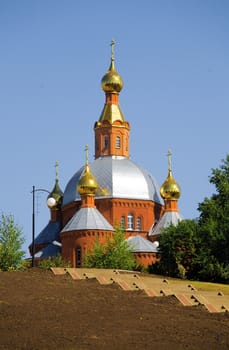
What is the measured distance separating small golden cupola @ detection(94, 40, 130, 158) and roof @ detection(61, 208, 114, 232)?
9663 millimetres

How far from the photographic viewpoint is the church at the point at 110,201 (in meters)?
74.3

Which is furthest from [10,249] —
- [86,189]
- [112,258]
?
[86,189]

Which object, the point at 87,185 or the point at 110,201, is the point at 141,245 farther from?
the point at 87,185

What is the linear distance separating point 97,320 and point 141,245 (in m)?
49.9

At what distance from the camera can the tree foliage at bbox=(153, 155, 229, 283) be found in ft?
181

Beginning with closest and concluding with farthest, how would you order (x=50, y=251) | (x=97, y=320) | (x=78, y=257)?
(x=97, y=320) → (x=78, y=257) → (x=50, y=251)

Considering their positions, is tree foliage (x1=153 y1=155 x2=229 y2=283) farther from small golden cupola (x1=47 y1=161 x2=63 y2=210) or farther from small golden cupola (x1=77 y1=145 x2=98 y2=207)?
small golden cupola (x1=47 y1=161 x2=63 y2=210)

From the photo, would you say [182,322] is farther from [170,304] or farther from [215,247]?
[215,247]

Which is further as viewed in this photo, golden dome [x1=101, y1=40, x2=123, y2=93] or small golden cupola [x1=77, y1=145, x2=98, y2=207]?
golden dome [x1=101, y1=40, x2=123, y2=93]

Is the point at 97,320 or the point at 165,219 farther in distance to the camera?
the point at 165,219

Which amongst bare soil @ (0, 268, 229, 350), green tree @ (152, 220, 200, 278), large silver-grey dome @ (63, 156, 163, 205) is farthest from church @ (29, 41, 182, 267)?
bare soil @ (0, 268, 229, 350)

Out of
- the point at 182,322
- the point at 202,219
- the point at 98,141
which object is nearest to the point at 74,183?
the point at 98,141

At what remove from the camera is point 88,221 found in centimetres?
7406

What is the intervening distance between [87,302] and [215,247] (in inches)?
1095
